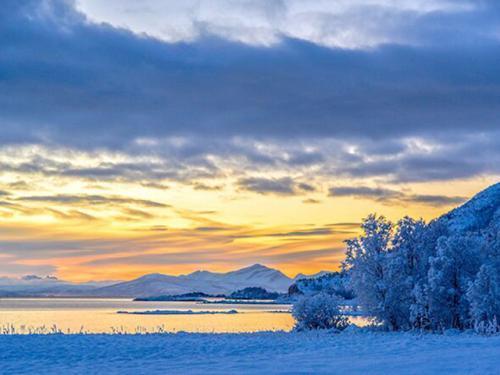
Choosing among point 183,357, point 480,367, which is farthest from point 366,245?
point 480,367

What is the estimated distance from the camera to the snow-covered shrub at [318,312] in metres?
48.8

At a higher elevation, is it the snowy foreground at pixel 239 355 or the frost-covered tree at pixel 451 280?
the frost-covered tree at pixel 451 280

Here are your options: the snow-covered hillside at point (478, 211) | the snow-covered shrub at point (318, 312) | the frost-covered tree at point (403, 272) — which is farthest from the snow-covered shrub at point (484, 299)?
the snow-covered hillside at point (478, 211)

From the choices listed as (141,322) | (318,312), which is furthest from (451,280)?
(141,322)

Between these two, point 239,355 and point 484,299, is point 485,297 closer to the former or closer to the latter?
point 484,299

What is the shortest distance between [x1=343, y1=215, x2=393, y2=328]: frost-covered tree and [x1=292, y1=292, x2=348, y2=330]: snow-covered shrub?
7.16 feet

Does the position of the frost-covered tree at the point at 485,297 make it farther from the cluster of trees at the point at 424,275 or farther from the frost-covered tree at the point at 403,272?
the frost-covered tree at the point at 403,272

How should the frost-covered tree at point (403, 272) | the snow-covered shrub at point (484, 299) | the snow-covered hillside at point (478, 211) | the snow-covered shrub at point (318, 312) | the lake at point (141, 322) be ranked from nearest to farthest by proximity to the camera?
the snow-covered shrub at point (484, 299), the frost-covered tree at point (403, 272), the snow-covered shrub at point (318, 312), the lake at point (141, 322), the snow-covered hillside at point (478, 211)

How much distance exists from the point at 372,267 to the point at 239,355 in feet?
66.5

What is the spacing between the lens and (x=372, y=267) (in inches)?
1865

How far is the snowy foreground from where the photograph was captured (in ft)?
77.4

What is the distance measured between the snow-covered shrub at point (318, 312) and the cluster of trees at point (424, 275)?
87.9 inches

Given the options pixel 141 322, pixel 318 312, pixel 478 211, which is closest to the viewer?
pixel 318 312

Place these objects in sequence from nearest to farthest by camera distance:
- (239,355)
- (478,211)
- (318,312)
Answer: (239,355) < (318,312) < (478,211)
